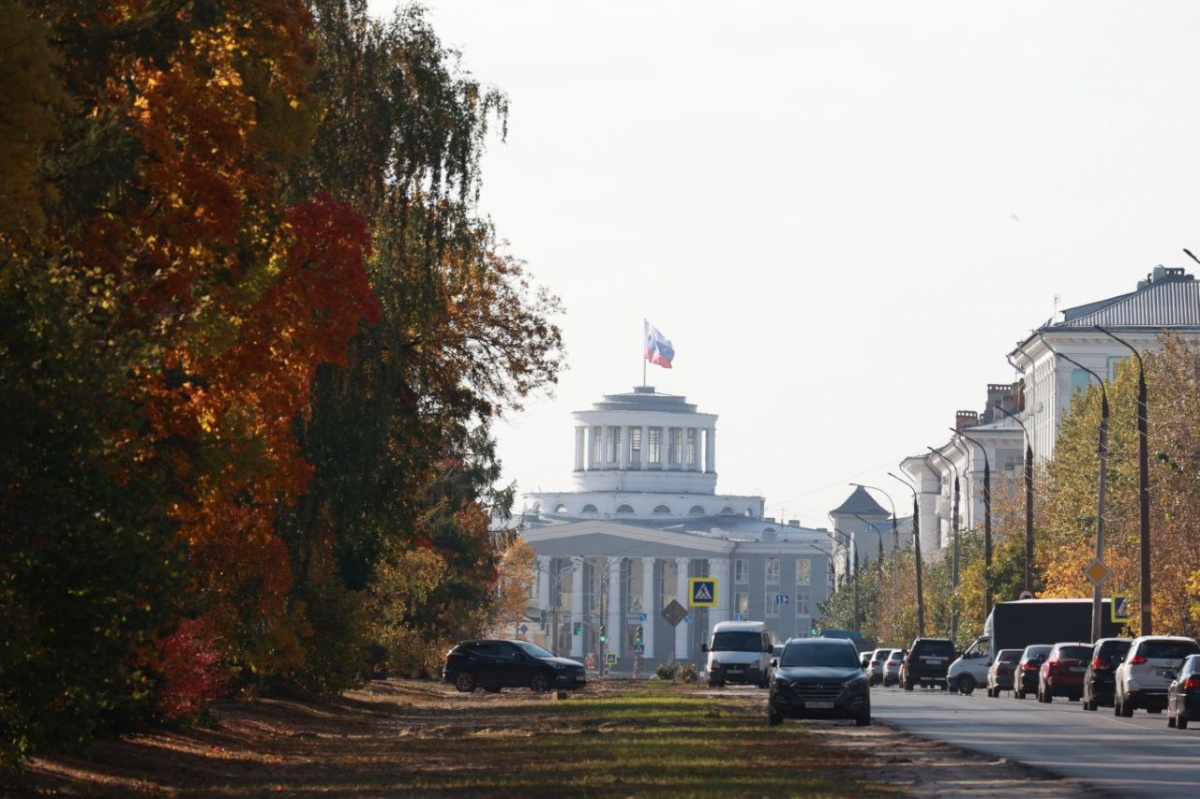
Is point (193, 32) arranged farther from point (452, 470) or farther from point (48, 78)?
point (452, 470)

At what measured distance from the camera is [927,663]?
8012 cm

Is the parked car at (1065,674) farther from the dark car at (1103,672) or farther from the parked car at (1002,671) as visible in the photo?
the parked car at (1002,671)

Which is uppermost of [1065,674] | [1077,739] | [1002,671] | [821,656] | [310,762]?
[1002,671]

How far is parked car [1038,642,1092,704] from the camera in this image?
2247 inches

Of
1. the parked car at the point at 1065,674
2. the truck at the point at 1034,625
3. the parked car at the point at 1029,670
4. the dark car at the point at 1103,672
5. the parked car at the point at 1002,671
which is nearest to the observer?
the dark car at the point at 1103,672

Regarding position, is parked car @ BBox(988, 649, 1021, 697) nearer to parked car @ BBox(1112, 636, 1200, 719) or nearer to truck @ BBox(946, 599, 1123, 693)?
truck @ BBox(946, 599, 1123, 693)

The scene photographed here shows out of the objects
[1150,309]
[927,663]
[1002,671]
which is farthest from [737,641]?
[1150,309]

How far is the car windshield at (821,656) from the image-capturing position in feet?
133

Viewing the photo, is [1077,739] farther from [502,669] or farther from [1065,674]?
[502,669]

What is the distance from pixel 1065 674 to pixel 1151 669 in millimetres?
11802

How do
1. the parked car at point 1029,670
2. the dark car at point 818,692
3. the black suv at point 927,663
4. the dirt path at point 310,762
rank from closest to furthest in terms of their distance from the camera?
1. the dirt path at point 310,762
2. the dark car at point 818,692
3. the parked car at point 1029,670
4. the black suv at point 927,663

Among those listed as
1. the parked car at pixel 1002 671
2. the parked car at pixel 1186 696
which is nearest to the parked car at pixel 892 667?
the parked car at pixel 1002 671

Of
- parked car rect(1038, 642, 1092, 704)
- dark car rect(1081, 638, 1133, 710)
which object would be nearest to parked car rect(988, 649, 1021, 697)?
parked car rect(1038, 642, 1092, 704)

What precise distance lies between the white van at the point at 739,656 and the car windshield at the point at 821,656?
28.3m
